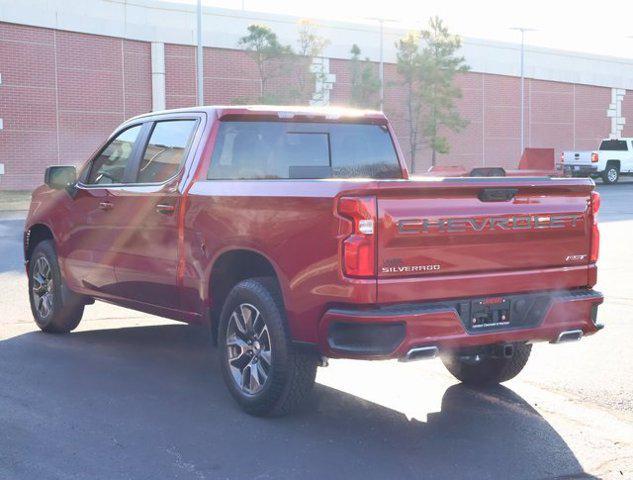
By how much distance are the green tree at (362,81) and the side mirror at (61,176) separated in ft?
119

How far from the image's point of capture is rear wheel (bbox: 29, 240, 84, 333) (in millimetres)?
8562

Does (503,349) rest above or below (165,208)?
below

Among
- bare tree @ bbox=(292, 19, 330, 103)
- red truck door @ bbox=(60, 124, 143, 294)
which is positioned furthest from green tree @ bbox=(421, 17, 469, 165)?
red truck door @ bbox=(60, 124, 143, 294)

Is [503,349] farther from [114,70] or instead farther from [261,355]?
[114,70]

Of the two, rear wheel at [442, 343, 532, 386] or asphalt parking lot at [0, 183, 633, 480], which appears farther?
rear wheel at [442, 343, 532, 386]

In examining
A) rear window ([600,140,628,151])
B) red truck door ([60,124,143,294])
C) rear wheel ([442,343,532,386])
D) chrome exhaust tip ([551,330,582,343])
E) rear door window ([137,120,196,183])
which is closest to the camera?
chrome exhaust tip ([551,330,582,343])

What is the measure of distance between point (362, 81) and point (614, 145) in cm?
1210

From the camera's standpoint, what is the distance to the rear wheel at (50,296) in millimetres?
8562

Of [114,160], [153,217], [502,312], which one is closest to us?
[502,312]

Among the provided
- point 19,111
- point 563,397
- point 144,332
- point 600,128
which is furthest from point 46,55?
point 600,128

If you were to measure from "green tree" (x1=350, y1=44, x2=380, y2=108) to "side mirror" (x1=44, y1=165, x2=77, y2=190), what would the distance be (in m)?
36.4

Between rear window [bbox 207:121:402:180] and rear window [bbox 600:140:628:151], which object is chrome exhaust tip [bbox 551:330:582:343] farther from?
rear window [bbox 600:140:628:151]

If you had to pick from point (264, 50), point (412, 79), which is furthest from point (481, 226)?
point (412, 79)

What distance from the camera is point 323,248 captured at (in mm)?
5461
